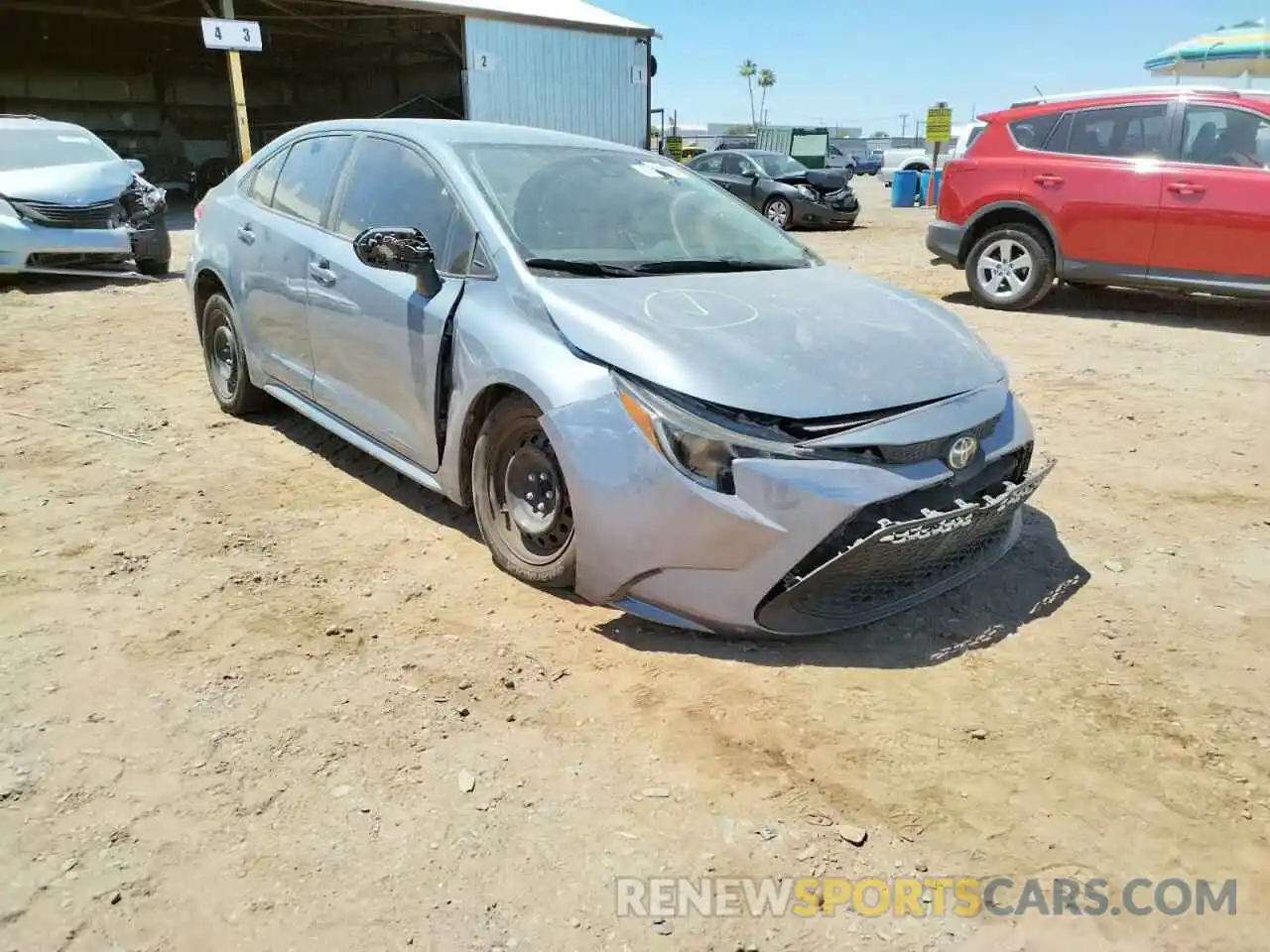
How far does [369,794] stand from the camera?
7.40ft

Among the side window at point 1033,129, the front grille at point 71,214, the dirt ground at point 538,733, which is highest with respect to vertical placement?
the side window at point 1033,129

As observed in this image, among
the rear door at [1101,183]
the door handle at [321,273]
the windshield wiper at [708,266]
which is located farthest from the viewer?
the rear door at [1101,183]

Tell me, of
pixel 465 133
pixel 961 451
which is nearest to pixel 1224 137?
pixel 961 451

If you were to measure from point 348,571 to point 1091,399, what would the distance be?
450 cm

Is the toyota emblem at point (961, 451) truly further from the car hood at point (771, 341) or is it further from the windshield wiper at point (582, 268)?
the windshield wiper at point (582, 268)

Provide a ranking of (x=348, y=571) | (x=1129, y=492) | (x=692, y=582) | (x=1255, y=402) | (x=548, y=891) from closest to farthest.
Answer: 1. (x=548, y=891)
2. (x=692, y=582)
3. (x=348, y=571)
4. (x=1129, y=492)
5. (x=1255, y=402)

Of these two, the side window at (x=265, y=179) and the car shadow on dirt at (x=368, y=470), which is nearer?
the car shadow on dirt at (x=368, y=470)

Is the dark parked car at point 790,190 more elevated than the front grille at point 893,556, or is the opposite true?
the dark parked car at point 790,190

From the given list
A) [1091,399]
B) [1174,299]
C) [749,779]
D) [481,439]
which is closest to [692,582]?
[749,779]

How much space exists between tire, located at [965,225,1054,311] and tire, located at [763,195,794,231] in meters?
7.71

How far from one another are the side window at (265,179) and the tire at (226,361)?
576 millimetres

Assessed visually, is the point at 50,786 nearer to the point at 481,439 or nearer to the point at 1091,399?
the point at 481,439

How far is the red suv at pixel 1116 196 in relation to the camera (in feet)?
23.8

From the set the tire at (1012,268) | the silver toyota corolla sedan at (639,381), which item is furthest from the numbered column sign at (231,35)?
the tire at (1012,268)
